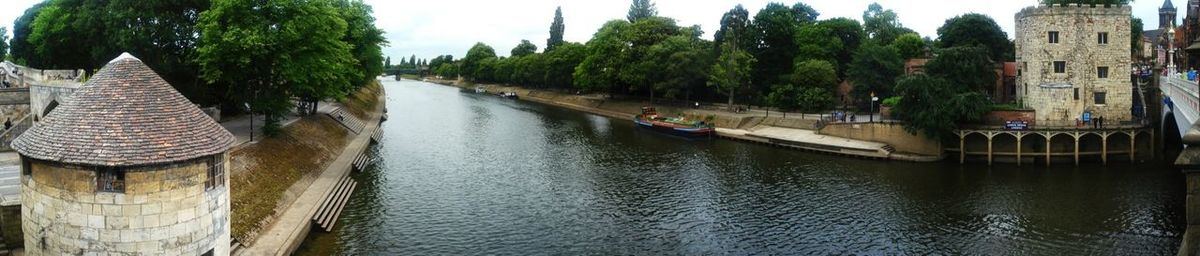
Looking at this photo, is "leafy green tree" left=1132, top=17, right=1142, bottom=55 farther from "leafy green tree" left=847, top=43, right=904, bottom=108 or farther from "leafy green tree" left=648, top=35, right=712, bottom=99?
"leafy green tree" left=648, top=35, right=712, bottom=99

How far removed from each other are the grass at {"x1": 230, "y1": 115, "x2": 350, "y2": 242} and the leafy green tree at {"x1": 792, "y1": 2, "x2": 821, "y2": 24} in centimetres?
5652

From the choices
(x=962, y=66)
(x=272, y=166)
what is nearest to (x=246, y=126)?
(x=272, y=166)

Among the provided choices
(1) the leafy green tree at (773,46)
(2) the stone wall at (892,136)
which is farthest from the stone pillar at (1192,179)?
(1) the leafy green tree at (773,46)

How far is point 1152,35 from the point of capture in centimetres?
11538

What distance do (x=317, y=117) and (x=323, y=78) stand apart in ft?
53.0

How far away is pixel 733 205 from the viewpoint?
3991 cm

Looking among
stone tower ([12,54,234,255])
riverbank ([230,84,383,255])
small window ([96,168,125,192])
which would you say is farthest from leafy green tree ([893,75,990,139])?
small window ([96,168,125,192])

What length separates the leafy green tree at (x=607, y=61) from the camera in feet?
322

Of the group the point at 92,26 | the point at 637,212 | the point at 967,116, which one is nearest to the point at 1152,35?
the point at 967,116

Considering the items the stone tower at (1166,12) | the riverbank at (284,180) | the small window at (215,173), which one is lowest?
the riverbank at (284,180)

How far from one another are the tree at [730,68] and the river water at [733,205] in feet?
68.7

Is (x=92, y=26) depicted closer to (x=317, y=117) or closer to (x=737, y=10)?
(x=317, y=117)

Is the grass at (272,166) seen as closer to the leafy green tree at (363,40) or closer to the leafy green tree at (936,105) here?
the leafy green tree at (363,40)

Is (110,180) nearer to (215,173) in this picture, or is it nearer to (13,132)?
(215,173)
